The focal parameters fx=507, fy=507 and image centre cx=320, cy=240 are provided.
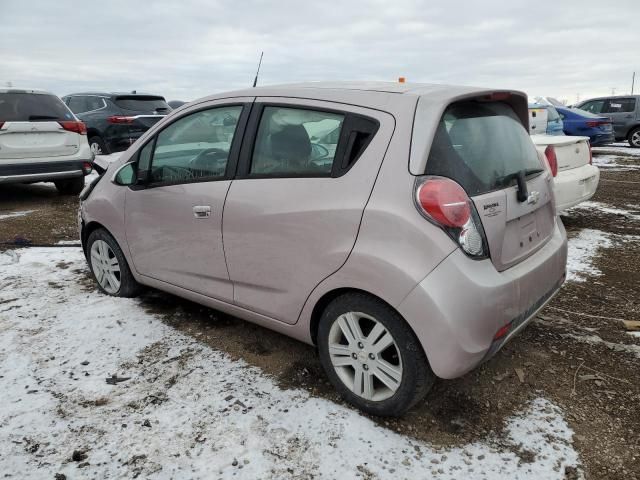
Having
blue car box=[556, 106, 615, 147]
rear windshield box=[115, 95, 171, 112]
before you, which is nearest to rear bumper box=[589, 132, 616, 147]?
blue car box=[556, 106, 615, 147]

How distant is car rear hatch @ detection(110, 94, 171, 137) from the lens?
10.6 metres

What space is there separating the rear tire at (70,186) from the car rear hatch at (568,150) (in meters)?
→ 7.25

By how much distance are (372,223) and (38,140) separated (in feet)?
22.7

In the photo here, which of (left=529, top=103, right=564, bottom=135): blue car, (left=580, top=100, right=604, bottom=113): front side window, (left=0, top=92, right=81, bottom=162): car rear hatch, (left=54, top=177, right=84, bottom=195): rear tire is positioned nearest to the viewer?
(left=0, top=92, right=81, bottom=162): car rear hatch

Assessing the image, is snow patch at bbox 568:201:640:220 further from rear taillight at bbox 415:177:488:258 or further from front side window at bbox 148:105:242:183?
front side window at bbox 148:105:242:183

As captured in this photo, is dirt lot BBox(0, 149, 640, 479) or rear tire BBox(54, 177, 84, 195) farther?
rear tire BBox(54, 177, 84, 195)

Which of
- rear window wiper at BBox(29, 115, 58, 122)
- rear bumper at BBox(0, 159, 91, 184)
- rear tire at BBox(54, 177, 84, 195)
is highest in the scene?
rear window wiper at BBox(29, 115, 58, 122)

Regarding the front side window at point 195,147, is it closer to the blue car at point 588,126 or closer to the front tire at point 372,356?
the front tire at point 372,356

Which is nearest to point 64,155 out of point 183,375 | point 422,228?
point 183,375

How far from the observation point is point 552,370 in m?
2.93

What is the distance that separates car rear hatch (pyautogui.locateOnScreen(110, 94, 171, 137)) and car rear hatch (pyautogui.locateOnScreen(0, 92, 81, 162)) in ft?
8.64

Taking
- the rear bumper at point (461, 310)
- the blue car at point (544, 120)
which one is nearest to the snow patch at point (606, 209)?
the blue car at point (544, 120)

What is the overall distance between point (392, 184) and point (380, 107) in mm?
409

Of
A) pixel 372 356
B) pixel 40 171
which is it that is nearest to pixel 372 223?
pixel 372 356
